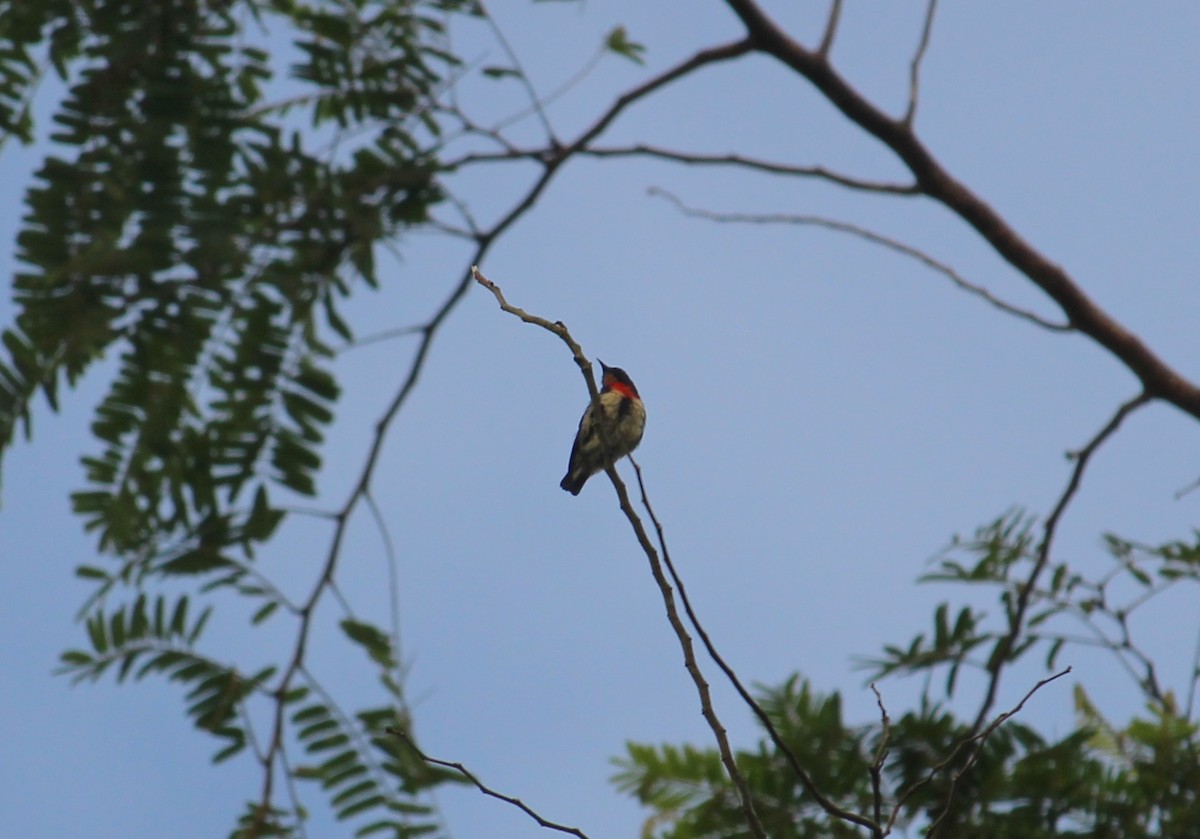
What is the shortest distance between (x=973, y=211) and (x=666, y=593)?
→ 196 centimetres

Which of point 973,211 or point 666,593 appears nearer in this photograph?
point 666,593

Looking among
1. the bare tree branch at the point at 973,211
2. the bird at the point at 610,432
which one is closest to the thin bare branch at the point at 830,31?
the bare tree branch at the point at 973,211

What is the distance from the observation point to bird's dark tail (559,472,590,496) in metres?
4.94

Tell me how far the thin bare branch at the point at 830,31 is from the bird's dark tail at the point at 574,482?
5.63 feet

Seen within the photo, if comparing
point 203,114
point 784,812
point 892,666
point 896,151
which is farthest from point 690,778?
point 203,114

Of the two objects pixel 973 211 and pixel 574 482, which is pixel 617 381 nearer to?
pixel 574 482

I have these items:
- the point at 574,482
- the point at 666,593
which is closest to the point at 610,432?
the point at 574,482

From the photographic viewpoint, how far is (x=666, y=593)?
7.17ft

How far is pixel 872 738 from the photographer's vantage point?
13.3 ft

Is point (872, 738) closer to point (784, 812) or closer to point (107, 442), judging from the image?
point (784, 812)

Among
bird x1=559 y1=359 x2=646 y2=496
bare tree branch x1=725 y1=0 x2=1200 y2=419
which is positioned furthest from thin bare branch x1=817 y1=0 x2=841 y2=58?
bird x1=559 y1=359 x2=646 y2=496

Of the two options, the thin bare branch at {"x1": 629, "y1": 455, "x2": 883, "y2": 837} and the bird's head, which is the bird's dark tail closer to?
the bird's head

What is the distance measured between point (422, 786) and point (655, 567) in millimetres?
1832

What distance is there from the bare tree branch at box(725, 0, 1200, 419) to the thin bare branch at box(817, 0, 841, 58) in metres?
0.02
